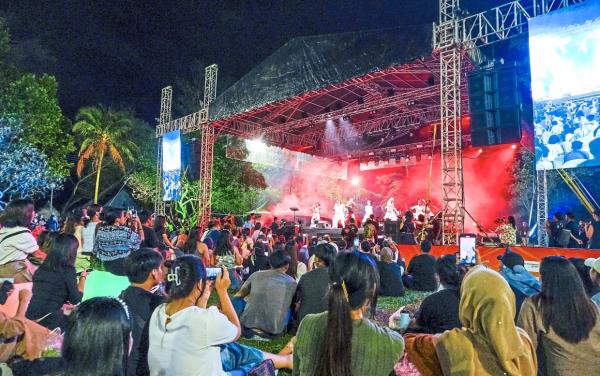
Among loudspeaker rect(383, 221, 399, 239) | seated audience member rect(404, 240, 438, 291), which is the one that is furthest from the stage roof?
seated audience member rect(404, 240, 438, 291)

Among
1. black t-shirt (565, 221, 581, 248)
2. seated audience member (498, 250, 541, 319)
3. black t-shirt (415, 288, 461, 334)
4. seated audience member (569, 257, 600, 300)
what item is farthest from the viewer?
black t-shirt (565, 221, 581, 248)

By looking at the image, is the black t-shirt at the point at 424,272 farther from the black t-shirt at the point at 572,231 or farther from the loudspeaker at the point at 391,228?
the loudspeaker at the point at 391,228

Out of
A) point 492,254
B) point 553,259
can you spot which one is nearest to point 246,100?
point 492,254

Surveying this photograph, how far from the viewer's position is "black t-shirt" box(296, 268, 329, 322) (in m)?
4.68

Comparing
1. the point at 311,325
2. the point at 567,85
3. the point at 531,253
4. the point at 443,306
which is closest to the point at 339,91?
the point at 567,85

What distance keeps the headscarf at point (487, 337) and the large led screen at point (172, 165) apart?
56.5 feet

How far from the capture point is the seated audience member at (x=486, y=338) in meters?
1.72

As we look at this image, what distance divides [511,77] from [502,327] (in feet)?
33.5

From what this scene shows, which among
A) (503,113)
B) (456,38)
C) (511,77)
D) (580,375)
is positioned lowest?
(580,375)

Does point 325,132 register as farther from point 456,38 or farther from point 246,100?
point 456,38

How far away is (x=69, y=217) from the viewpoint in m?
5.75

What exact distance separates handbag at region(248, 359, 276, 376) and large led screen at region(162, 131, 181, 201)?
52.4ft

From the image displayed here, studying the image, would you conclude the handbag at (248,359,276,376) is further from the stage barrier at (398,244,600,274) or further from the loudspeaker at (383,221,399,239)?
the loudspeaker at (383,221,399,239)

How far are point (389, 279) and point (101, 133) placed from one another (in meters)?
25.5
